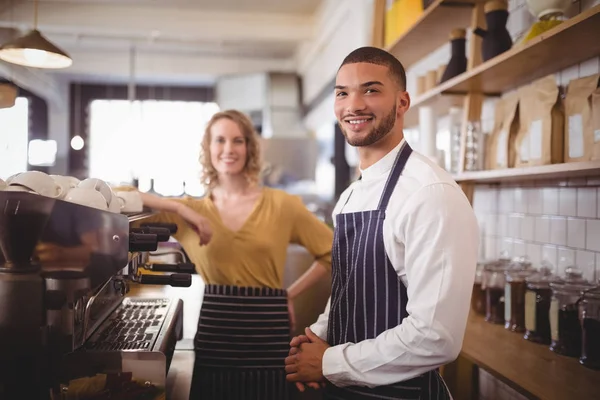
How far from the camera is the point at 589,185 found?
172 centimetres

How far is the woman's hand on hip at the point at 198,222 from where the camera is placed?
1.80 meters

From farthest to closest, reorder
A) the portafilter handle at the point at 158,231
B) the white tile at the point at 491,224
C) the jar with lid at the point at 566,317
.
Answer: the white tile at the point at 491,224 → the jar with lid at the point at 566,317 → the portafilter handle at the point at 158,231

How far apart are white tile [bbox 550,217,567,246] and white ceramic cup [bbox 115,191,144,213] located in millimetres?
1400

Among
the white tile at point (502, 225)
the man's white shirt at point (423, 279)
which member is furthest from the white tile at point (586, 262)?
the man's white shirt at point (423, 279)

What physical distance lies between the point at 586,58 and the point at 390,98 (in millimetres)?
886

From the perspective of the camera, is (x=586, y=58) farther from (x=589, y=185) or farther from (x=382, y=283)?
(x=382, y=283)

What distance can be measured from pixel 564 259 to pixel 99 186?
59.4 inches

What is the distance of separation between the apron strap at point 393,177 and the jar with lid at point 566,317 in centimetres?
70

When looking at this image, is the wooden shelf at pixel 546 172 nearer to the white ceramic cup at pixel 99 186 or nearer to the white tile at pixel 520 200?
the white tile at pixel 520 200

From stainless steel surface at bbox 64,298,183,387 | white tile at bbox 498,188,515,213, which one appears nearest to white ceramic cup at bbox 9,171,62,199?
stainless steel surface at bbox 64,298,183,387

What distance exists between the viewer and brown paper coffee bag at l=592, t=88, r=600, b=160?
140cm

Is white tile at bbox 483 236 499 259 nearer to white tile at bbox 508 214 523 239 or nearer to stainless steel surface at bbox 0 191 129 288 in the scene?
white tile at bbox 508 214 523 239

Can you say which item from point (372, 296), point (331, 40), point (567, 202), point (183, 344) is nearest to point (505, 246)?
point (567, 202)

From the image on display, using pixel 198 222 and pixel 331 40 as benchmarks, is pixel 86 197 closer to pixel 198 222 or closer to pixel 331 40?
pixel 198 222
